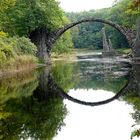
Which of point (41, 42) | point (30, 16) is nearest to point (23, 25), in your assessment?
point (30, 16)

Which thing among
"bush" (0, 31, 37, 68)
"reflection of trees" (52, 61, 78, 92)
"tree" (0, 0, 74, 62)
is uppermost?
"tree" (0, 0, 74, 62)

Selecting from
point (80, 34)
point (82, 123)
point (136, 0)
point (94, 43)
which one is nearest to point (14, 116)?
point (82, 123)

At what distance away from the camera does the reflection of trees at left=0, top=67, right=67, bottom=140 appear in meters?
15.1

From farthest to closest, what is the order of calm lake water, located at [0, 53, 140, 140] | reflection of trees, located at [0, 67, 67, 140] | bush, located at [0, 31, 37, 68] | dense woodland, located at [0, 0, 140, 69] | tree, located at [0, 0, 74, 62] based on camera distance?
tree, located at [0, 0, 74, 62] < dense woodland, located at [0, 0, 140, 69] < bush, located at [0, 31, 37, 68] < reflection of trees, located at [0, 67, 67, 140] < calm lake water, located at [0, 53, 140, 140]

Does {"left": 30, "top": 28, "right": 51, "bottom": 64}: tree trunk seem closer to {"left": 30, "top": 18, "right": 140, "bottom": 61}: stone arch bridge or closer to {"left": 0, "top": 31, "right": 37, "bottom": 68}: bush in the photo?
{"left": 30, "top": 18, "right": 140, "bottom": 61}: stone arch bridge

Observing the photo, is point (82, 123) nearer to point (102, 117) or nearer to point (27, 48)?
point (102, 117)

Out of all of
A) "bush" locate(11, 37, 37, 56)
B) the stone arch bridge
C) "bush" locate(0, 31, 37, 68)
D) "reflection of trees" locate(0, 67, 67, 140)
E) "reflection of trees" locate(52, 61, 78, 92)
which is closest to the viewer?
"reflection of trees" locate(0, 67, 67, 140)

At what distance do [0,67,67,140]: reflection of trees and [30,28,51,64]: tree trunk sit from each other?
4160cm

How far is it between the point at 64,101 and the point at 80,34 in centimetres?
15352

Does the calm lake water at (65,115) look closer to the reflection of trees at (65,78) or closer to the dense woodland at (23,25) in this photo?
the reflection of trees at (65,78)

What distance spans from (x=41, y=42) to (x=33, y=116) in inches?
2034

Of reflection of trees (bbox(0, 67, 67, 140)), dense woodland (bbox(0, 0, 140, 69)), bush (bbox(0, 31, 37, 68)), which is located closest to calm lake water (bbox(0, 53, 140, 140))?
reflection of trees (bbox(0, 67, 67, 140))

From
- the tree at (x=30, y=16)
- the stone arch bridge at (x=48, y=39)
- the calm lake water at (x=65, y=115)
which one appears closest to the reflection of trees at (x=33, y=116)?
the calm lake water at (x=65, y=115)

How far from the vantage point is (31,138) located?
1426 centimetres
